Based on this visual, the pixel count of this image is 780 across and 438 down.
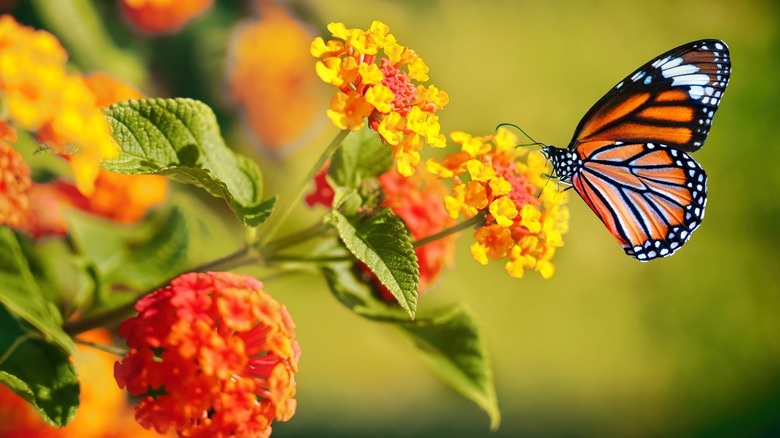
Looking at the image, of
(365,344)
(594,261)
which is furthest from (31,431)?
(594,261)

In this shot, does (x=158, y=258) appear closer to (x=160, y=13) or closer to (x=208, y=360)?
(x=208, y=360)

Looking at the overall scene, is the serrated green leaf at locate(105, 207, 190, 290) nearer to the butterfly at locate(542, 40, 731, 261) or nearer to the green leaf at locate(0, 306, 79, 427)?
the green leaf at locate(0, 306, 79, 427)

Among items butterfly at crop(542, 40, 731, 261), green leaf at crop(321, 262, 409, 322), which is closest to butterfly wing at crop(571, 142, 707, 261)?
butterfly at crop(542, 40, 731, 261)

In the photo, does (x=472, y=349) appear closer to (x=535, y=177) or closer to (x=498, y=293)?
(x=535, y=177)

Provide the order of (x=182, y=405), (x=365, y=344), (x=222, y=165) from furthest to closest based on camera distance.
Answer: (x=365, y=344)
(x=222, y=165)
(x=182, y=405)

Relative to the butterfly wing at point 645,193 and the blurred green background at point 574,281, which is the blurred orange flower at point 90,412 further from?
the butterfly wing at point 645,193
